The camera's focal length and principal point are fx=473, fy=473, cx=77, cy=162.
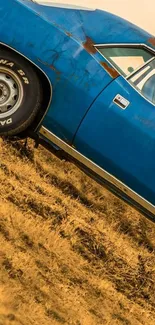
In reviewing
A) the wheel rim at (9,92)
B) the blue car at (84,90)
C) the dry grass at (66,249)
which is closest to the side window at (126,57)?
the blue car at (84,90)

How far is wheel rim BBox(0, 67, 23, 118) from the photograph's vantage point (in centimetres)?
457

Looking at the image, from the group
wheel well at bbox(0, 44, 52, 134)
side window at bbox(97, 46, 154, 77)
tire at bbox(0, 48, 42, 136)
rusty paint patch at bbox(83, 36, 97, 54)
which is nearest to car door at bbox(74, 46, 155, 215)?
side window at bbox(97, 46, 154, 77)

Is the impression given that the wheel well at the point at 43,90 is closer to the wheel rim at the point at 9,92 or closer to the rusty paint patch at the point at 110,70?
the wheel rim at the point at 9,92

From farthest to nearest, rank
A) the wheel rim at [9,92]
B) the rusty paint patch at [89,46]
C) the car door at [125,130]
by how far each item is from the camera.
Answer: the wheel rim at [9,92] < the rusty paint patch at [89,46] < the car door at [125,130]

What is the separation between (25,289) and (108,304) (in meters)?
0.81

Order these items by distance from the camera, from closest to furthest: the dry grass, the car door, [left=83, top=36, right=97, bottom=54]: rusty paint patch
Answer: the dry grass → the car door → [left=83, top=36, right=97, bottom=54]: rusty paint patch

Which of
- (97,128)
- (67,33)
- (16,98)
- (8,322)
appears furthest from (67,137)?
(8,322)

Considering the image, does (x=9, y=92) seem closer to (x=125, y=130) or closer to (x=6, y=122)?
(x=6, y=122)

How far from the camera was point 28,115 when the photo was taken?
461 centimetres

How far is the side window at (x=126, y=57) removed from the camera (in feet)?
14.6

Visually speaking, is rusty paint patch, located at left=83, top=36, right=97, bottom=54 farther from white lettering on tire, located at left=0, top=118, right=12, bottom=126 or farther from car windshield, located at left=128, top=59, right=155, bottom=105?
white lettering on tire, located at left=0, top=118, right=12, bottom=126

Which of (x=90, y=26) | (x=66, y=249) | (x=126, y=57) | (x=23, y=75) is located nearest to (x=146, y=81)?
(x=126, y=57)

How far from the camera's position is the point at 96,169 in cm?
463

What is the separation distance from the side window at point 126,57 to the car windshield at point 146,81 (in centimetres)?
6
